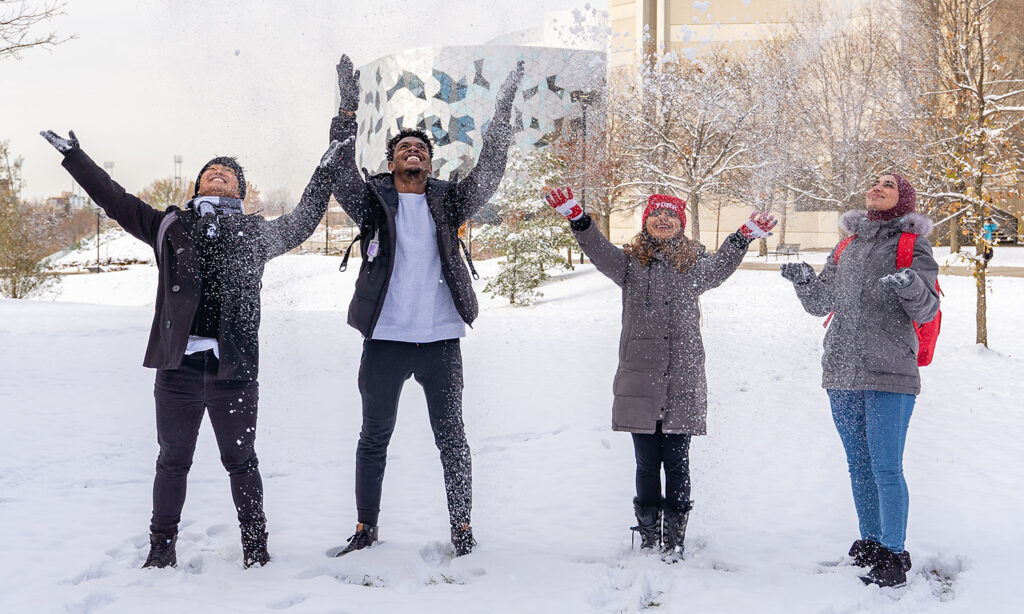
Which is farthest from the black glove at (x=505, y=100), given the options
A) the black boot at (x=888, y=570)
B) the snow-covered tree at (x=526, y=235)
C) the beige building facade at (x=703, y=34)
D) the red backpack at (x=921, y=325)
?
the beige building facade at (x=703, y=34)

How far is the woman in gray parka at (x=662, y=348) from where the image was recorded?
3.89m

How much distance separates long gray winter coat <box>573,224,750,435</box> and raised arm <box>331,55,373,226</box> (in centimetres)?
109

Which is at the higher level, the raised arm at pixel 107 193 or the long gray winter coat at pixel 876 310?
the raised arm at pixel 107 193

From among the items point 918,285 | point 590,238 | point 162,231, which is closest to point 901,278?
point 918,285

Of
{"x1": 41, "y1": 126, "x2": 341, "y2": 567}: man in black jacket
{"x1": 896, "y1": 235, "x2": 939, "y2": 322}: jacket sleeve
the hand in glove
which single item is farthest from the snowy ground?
the hand in glove

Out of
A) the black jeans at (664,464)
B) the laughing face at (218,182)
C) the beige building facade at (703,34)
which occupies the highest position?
the beige building facade at (703,34)

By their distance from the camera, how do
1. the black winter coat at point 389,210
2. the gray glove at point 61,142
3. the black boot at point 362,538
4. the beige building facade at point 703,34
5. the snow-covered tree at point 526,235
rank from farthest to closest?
the beige building facade at point 703,34
the snow-covered tree at point 526,235
the black boot at point 362,538
the black winter coat at point 389,210
the gray glove at point 61,142

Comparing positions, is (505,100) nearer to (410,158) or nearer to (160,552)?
(410,158)

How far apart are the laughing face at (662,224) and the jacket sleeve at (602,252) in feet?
0.64

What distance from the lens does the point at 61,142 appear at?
11.3ft

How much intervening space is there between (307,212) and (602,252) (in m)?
1.47

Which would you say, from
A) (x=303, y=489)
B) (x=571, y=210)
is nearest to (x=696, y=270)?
(x=571, y=210)

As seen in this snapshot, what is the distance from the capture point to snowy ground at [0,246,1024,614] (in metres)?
3.46

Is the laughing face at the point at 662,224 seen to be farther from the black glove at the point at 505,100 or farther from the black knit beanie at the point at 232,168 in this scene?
the black knit beanie at the point at 232,168
